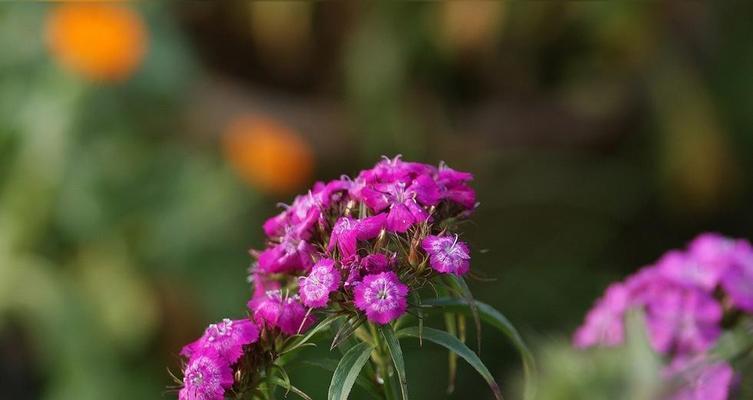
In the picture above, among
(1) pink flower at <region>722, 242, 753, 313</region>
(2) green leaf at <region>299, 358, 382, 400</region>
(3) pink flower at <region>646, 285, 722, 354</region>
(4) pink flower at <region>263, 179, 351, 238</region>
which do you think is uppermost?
(1) pink flower at <region>722, 242, 753, 313</region>

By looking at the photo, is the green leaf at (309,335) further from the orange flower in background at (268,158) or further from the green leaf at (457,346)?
the orange flower in background at (268,158)

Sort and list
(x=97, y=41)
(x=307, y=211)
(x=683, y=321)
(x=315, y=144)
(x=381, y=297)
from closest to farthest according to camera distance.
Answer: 1. (x=381, y=297)
2. (x=307, y=211)
3. (x=683, y=321)
4. (x=97, y=41)
5. (x=315, y=144)

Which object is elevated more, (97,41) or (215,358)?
(97,41)

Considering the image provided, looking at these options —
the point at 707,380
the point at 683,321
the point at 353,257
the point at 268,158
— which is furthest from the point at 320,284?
the point at 268,158

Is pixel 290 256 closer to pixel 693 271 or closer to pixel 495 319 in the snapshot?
pixel 495 319

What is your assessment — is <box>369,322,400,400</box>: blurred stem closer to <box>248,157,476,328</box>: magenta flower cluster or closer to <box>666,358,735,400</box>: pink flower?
<box>248,157,476,328</box>: magenta flower cluster

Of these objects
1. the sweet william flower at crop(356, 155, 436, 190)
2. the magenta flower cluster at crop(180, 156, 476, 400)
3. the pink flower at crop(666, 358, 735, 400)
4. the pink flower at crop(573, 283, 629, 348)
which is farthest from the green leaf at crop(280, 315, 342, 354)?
the pink flower at crop(573, 283, 629, 348)

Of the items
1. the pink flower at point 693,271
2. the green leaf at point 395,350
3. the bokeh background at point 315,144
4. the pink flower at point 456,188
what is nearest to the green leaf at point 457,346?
the green leaf at point 395,350
